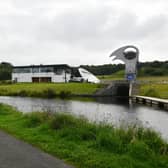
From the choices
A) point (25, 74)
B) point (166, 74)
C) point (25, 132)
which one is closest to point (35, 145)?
point (25, 132)

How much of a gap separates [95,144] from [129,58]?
210 ft

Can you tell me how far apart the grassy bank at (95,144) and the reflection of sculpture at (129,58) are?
191 ft

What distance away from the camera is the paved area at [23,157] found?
6.08 metres

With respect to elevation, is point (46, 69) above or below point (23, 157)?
above

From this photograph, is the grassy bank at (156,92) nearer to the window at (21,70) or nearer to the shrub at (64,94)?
the shrub at (64,94)

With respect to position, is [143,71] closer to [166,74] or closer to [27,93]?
[166,74]

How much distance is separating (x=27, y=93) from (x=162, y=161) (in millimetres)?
51141

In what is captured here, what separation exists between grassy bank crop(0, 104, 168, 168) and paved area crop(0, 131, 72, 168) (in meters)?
0.32

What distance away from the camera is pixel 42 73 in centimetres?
9306

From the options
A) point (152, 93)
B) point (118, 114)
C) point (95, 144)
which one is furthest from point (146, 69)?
point (95, 144)

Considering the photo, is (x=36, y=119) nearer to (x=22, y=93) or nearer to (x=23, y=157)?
(x=23, y=157)

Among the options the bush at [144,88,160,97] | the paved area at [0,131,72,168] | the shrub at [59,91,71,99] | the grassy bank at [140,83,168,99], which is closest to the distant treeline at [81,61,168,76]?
the grassy bank at [140,83,168,99]

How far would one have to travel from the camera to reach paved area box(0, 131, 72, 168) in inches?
239

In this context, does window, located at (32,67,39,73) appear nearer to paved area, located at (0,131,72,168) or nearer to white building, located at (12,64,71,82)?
white building, located at (12,64,71,82)
